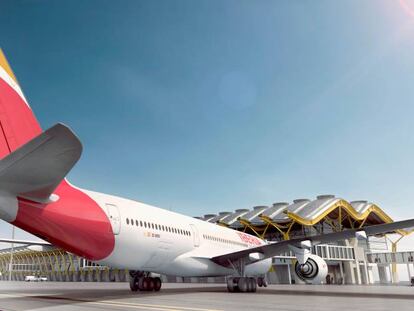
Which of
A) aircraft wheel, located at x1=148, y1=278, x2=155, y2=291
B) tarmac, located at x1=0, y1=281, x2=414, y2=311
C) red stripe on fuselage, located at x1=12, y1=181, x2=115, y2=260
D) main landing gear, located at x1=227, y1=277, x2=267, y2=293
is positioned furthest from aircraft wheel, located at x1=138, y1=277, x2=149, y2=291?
red stripe on fuselage, located at x1=12, y1=181, x2=115, y2=260

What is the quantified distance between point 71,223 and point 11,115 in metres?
4.03

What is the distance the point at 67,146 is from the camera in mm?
7277

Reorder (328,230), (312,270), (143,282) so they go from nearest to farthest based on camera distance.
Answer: (312,270) → (143,282) → (328,230)

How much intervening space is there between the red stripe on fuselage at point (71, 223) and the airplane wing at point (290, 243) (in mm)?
7620

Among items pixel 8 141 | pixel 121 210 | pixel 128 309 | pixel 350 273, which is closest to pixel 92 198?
pixel 121 210

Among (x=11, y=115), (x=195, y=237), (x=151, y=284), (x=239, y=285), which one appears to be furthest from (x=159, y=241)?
(x=11, y=115)

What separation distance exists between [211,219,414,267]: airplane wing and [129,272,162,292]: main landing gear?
3604mm

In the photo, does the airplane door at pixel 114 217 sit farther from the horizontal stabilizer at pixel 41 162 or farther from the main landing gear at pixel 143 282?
the main landing gear at pixel 143 282

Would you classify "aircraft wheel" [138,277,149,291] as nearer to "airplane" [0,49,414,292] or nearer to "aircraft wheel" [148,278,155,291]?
"airplane" [0,49,414,292]

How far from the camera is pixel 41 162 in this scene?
25.9 feet

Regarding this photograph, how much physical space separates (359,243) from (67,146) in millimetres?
53122

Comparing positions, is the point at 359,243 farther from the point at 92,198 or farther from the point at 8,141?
the point at 8,141

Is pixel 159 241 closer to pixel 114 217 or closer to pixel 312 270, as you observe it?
pixel 114 217

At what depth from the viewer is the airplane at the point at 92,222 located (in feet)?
26.7
